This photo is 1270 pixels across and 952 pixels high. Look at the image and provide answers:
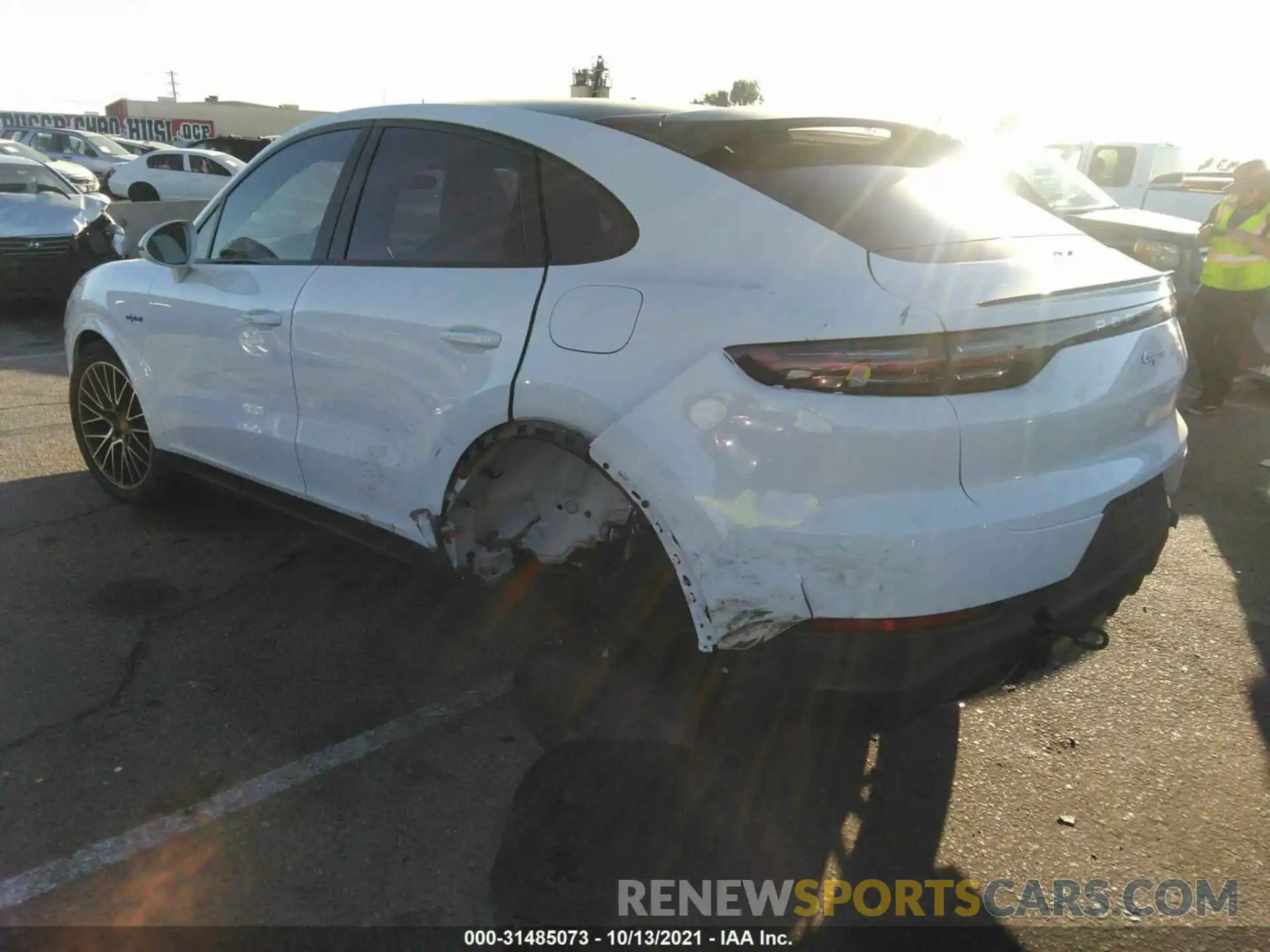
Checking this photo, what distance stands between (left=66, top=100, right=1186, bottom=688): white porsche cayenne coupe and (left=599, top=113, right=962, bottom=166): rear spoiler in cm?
1

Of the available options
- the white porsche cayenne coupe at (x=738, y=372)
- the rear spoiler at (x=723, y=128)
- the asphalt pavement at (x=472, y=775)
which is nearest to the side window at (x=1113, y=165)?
the asphalt pavement at (x=472, y=775)

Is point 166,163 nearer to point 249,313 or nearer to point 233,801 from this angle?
point 249,313

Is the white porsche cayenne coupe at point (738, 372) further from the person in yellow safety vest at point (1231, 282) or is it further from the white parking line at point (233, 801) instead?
the person in yellow safety vest at point (1231, 282)

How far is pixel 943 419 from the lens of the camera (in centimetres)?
206

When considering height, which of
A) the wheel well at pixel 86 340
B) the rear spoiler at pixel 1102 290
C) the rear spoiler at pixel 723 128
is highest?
the rear spoiler at pixel 723 128

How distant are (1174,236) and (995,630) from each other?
7.33 m

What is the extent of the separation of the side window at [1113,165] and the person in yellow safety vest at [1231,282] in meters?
6.98

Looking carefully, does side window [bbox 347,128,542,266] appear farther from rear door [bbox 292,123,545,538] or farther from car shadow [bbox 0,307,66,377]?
car shadow [bbox 0,307,66,377]

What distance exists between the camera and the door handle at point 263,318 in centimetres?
330

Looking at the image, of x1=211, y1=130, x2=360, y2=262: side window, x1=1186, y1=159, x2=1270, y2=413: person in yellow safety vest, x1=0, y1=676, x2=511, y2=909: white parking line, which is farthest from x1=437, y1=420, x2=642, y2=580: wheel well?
x1=1186, y1=159, x2=1270, y2=413: person in yellow safety vest

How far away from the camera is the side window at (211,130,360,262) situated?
338 cm

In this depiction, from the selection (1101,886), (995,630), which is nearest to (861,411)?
(995,630)

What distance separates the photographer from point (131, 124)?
4753 centimetres

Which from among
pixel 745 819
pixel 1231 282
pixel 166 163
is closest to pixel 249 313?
pixel 745 819
